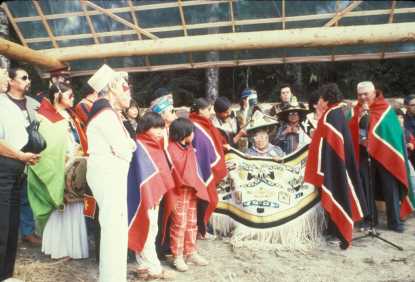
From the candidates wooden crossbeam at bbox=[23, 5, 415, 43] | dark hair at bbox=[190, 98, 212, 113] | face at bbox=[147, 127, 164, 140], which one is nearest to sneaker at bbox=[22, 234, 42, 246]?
face at bbox=[147, 127, 164, 140]

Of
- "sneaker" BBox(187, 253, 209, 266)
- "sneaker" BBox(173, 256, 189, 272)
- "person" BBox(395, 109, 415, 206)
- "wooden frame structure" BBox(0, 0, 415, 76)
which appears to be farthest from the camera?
"wooden frame structure" BBox(0, 0, 415, 76)

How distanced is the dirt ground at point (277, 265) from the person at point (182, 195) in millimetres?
200

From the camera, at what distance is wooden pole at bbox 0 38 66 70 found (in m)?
5.03

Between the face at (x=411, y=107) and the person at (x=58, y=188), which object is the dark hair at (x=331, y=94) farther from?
the person at (x=58, y=188)

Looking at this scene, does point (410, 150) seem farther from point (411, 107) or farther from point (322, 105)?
point (322, 105)

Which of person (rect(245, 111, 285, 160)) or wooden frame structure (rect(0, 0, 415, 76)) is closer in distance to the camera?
person (rect(245, 111, 285, 160))

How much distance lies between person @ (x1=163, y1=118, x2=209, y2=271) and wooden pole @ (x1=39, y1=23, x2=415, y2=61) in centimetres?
254

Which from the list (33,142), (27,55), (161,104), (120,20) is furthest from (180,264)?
(120,20)

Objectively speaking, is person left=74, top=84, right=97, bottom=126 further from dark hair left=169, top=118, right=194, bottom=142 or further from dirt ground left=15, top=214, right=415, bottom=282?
dirt ground left=15, top=214, right=415, bottom=282

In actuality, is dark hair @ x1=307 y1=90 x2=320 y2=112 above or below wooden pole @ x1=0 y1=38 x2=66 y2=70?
below

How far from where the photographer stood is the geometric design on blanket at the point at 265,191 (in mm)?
4457

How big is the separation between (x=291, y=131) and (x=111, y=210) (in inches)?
123

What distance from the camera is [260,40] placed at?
235 inches

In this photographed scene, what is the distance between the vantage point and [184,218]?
3.83 meters
